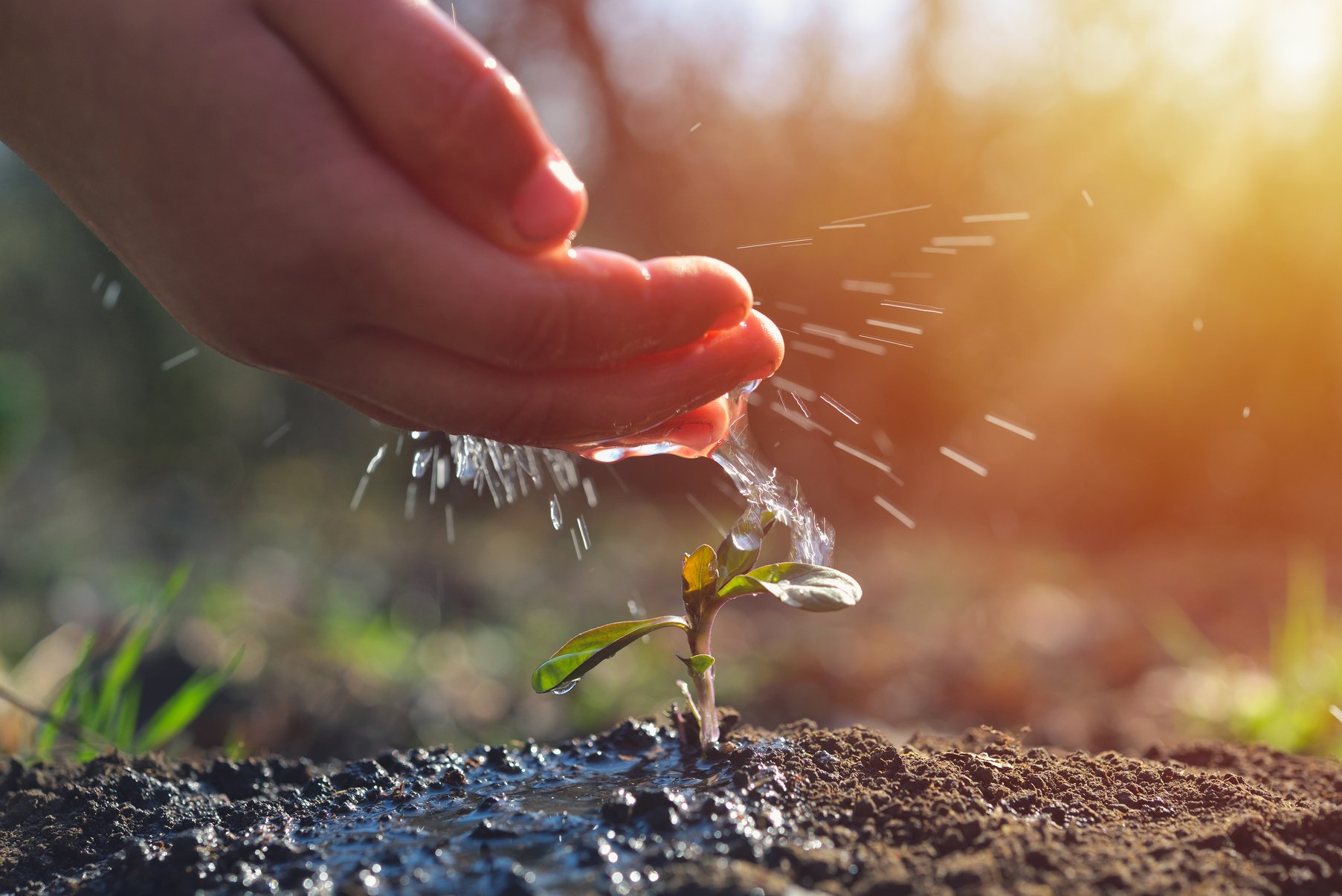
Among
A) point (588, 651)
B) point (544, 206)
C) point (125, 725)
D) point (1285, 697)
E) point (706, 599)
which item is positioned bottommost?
point (125, 725)

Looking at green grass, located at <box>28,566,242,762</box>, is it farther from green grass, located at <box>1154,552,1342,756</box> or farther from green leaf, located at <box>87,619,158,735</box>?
green grass, located at <box>1154,552,1342,756</box>

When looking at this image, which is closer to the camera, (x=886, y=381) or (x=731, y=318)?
(x=731, y=318)

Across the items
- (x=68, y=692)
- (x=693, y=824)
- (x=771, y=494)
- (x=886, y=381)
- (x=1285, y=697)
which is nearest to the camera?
(x=693, y=824)

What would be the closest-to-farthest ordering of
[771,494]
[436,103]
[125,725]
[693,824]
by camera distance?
[436,103] → [693,824] → [771,494] → [125,725]

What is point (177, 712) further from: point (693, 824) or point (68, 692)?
point (693, 824)

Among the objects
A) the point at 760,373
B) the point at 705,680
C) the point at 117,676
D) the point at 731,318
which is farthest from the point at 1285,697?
the point at 117,676

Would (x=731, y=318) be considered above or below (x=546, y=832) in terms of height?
above

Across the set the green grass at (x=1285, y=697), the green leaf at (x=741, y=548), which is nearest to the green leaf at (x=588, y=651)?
the green leaf at (x=741, y=548)

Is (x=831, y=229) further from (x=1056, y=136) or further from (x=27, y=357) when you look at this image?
(x=27, y=357)
